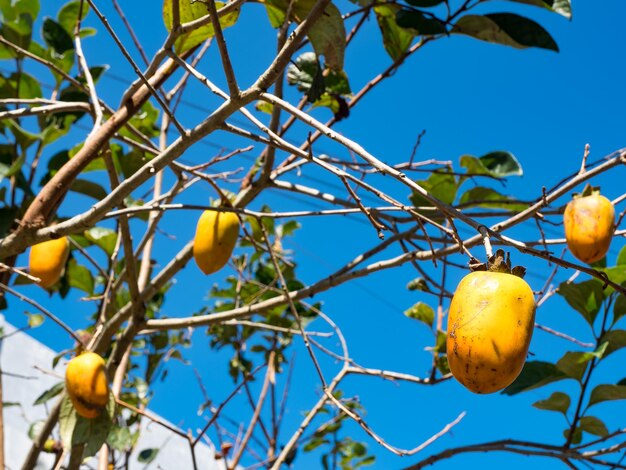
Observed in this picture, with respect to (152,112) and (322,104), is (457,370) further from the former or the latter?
(152,112)

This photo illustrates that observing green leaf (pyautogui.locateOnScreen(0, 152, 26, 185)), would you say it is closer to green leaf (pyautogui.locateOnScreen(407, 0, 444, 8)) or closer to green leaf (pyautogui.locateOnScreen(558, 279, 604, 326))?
green leaf (pyautogui.locateOnScreen(407, 0, 444, 8))

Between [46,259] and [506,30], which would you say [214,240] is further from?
[506,30]

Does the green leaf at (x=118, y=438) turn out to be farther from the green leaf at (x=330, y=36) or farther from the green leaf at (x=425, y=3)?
the green leaf at (x=425, y=3)

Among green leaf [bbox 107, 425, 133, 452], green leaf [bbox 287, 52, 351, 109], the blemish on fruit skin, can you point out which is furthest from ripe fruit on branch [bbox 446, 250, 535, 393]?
green leaf [bbox 107, 425, 133, 452]

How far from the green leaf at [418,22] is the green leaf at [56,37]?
0.93m

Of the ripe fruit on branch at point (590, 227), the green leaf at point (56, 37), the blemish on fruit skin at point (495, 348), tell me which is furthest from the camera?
the green leaf at point (56, 37)

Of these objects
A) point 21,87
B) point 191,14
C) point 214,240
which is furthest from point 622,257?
point 21,87

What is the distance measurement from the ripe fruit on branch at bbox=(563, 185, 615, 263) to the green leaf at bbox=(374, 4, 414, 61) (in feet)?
2.13

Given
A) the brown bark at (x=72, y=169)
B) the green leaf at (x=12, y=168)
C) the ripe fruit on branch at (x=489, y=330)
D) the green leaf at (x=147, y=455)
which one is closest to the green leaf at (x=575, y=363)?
the ripe fruit on branch at (x=489, y=330)

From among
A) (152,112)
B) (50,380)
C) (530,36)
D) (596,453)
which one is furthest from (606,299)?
(50,380)

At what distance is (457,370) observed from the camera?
667mm

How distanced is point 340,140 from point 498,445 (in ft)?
2.60

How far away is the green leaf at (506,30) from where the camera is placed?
4.20 feet

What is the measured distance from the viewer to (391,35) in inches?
60.9
